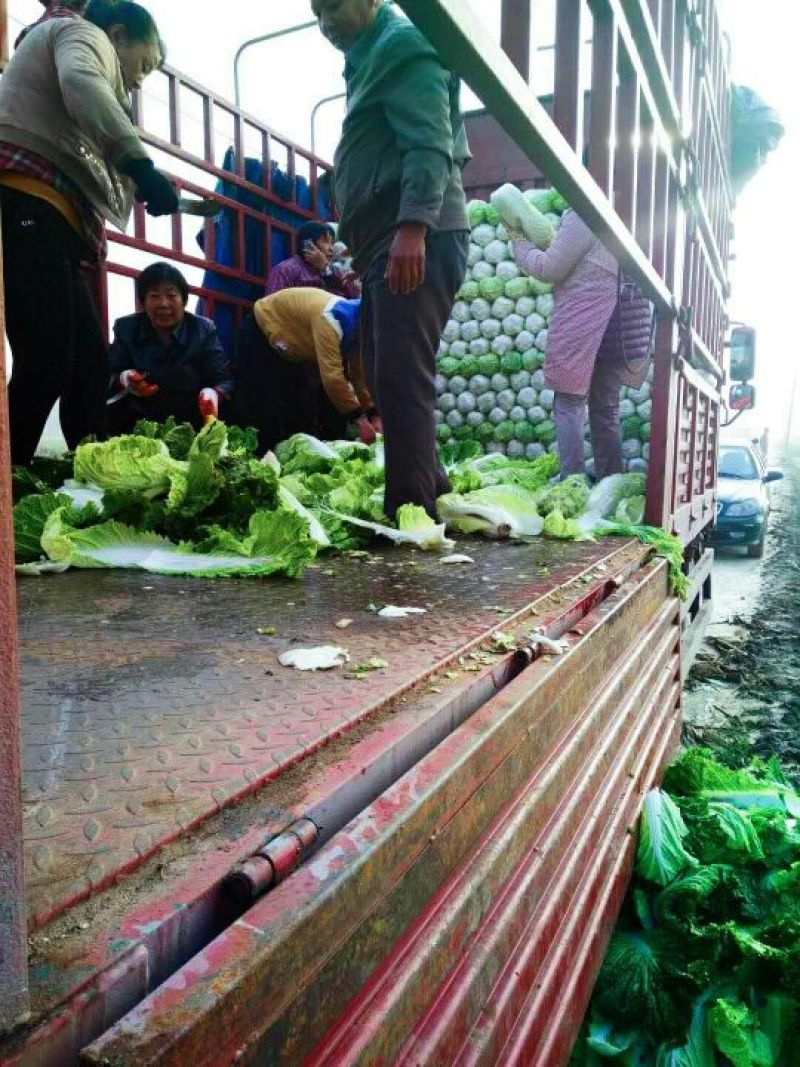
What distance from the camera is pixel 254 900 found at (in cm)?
71

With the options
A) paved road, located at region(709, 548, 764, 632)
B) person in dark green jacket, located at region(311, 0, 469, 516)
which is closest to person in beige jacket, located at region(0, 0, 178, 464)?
person in dark green jacket, located at region(311, 0, 469, 516)

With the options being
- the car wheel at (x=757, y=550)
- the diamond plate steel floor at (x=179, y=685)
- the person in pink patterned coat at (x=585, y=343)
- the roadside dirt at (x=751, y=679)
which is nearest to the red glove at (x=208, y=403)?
the person in pink patterned coat at (x=585, y=343)

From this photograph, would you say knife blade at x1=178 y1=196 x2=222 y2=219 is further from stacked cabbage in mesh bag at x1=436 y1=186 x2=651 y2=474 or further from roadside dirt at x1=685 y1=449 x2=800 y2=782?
roadside dirt at x1=685 y1=449 x2=800 y2=782

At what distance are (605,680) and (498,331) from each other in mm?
4823

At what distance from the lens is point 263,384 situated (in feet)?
17.1

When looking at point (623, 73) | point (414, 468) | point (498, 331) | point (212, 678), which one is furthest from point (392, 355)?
point (498, 331)

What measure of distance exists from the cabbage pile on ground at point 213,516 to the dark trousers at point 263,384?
4.30 feet

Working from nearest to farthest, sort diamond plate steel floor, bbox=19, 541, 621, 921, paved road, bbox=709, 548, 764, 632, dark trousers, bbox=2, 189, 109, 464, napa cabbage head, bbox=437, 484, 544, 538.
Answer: diamond plate steel floor, bbox=19, 541, 621, 921 < dark trousers, bbox=2, 189, 109, 464 < napa cabbage head, bbox=437, 484, 544, 538 < paved road, bbox=709, 548, 764, 632

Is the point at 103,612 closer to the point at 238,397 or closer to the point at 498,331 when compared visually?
the point at 238,397

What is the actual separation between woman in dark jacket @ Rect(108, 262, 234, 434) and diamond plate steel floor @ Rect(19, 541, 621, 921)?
267 cm

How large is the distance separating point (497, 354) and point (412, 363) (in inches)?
129

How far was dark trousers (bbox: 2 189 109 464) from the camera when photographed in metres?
3.13

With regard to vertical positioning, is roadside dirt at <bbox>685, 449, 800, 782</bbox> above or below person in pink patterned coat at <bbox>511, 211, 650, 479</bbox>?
below

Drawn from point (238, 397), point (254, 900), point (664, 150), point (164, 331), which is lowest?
point (254, 900)
